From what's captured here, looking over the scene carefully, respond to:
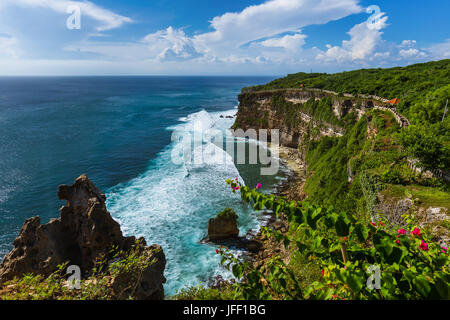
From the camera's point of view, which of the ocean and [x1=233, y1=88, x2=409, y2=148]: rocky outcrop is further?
[x1=233, y1=88, x2=409, y2=148]: rocky outcrop

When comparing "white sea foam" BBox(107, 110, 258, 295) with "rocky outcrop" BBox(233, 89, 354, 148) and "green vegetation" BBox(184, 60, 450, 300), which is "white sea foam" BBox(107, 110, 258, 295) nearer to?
"green vegetation" BBox(184, 60, 450, 300)

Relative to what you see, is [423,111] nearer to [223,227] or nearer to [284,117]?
[223,227]

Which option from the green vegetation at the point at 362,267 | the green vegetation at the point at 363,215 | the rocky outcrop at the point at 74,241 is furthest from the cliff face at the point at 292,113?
the green vegetation at the point at 362,267

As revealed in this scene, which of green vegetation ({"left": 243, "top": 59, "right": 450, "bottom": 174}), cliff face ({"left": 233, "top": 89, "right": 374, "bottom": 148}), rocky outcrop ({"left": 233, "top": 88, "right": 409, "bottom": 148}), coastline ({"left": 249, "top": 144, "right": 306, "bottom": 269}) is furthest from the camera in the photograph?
cliff face ({"left": 233, "top": 89, "right": 374, "bottom": 148})

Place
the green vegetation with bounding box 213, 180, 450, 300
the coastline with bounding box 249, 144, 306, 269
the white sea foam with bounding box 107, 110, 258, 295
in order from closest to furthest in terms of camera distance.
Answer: the green vegetation with bounding box 213, 180, 450, 300 → the coastline with bounding box 249, 144, 306, 269 → the white sea foam with bounding box 107, 110, 258, 295

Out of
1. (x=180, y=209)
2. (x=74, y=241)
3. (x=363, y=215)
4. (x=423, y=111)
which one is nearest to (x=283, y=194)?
(x=180, y=209)

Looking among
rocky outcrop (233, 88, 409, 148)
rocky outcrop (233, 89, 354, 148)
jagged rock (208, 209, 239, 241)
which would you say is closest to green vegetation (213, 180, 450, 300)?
jagged rock (208, 209, 239, 241)
